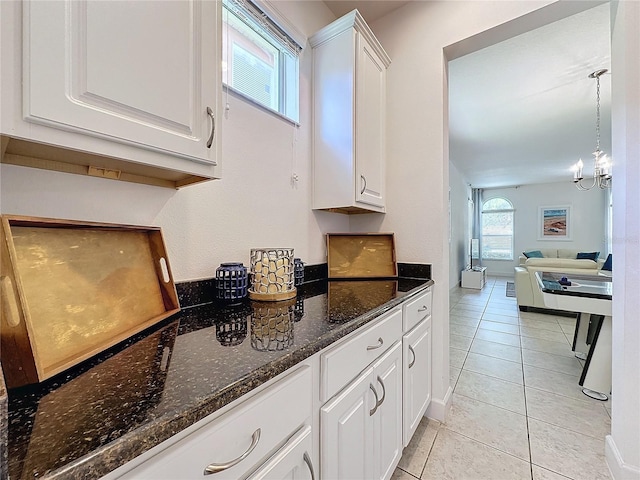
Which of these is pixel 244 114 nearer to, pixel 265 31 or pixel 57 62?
pixel 265 31

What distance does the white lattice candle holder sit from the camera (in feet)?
3.78

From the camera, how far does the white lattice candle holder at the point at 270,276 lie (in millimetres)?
1152

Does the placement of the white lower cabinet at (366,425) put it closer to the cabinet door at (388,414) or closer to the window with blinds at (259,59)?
the cabinet door at (388,414)

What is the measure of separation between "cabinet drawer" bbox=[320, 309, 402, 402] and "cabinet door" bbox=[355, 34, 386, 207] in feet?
2.58

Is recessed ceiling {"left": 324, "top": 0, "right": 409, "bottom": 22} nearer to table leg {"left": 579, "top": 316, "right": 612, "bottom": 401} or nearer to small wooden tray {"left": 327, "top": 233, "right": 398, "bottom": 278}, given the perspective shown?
small wooden tray {"left": 327, "top": 233, "right": 398, "bottom": 278}

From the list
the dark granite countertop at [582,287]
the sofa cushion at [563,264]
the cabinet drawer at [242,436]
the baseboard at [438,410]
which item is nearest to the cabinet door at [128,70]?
the cabinet drawer at [242,436]

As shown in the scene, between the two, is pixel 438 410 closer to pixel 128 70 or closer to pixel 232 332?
pixel 232 332

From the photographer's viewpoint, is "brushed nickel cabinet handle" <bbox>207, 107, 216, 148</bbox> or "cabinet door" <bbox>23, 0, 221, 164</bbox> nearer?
"cabinet door" <bbox>23, 0, 221, 164</bbox>

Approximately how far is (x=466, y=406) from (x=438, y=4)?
264 centimetres

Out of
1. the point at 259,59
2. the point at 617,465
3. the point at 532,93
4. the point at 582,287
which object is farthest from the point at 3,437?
the point at 532,93

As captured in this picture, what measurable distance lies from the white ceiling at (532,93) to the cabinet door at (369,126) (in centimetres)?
55

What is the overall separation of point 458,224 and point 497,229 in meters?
2.88

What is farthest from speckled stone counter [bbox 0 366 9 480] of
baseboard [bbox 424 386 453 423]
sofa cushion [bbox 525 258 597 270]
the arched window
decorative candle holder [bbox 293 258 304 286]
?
the arched window

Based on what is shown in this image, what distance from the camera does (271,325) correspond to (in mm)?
854
